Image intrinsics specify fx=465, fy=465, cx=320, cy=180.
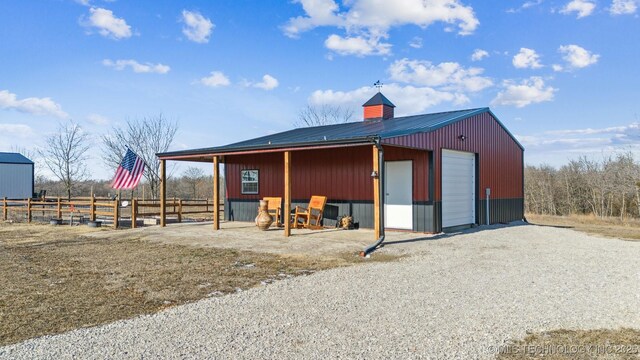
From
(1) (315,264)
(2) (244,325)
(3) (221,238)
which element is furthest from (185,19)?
(2) (244,325)

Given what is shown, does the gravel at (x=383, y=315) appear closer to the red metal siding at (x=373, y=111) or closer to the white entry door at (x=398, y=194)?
the white entry door at (x=398, y=194)

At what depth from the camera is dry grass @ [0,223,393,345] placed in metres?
4.51

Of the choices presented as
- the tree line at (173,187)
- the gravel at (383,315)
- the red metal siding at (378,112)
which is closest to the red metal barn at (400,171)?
the red metal siding at (378,112)

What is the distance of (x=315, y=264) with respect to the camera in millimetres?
7457

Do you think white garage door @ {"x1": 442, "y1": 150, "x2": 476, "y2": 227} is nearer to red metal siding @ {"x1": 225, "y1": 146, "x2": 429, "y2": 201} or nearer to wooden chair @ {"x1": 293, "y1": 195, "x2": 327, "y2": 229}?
red metal siding @ {"x1": 225, "y1": 146, "x2": 429, "y2": 201}

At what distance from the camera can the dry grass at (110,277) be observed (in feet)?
14.8

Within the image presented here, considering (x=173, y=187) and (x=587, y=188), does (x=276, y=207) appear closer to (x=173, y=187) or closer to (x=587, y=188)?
(x=587, y=188)

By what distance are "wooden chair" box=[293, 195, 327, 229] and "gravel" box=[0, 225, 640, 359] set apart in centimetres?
551

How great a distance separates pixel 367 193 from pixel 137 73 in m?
8.92

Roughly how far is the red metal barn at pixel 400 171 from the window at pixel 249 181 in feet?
0.11

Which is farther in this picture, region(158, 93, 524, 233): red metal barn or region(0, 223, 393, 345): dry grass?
region(158, 93, 524, 233): red metal barn

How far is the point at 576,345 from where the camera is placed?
360 centimetres

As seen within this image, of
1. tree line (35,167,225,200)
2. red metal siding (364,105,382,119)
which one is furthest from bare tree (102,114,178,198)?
red metal siding (364,105,382,119)

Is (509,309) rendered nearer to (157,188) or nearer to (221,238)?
(221,238)
